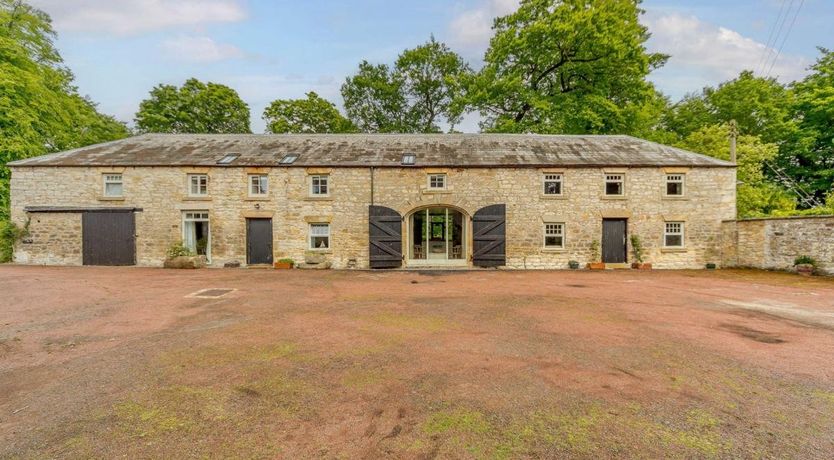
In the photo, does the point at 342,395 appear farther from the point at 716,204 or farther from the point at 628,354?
the point at 716,204

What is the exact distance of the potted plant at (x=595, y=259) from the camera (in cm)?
1563

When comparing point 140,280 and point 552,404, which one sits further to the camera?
point 140,280

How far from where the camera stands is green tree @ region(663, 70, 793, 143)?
76.6 ft

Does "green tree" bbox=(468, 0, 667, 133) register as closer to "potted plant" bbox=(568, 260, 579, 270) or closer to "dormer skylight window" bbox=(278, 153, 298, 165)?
"potted plant" bbox=(568, 260, 579, 270)

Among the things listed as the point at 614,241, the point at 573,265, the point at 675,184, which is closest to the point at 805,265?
the point at 675,184

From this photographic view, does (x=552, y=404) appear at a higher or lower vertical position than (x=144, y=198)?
lower

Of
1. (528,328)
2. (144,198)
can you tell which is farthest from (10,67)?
(528,328)

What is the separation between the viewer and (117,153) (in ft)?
55.2

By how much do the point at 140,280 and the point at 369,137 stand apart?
12556 mm

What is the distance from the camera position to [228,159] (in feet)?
54.4

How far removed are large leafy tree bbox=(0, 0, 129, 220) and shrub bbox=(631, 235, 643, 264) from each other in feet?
103

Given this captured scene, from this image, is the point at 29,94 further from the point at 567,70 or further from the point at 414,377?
the point at 567,70

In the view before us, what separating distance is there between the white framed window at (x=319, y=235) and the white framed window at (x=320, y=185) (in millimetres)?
1560

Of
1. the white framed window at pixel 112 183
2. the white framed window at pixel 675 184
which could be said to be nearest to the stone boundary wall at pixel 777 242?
the white framed window at pixel 675 184
